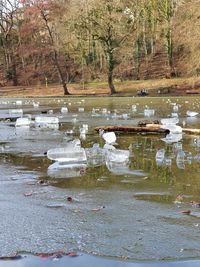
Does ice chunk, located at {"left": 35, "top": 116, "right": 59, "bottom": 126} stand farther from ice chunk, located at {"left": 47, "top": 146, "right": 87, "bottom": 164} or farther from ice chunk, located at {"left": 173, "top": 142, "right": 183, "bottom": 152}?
ice chunk, located at {"left": 47, "top": 146, "right": 87, "bottom": 164}

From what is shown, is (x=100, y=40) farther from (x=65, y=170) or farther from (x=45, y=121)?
(x=65, y=170)

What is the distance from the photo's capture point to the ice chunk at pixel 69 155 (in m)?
8.38

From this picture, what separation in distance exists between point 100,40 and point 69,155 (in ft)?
139

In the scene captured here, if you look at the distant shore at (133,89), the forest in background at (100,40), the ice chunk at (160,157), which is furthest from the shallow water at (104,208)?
the distant shore at (133,89)

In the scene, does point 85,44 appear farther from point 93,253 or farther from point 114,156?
point 93,253

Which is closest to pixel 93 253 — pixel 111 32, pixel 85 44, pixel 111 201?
pixel 111 201

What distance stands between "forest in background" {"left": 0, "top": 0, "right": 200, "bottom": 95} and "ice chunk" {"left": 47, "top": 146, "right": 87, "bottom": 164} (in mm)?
29594

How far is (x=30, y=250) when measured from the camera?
4176mm

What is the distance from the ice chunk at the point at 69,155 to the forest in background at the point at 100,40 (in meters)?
29.6

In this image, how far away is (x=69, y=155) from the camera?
8.39 meters

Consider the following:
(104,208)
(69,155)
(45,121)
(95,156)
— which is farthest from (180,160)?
(45,121)

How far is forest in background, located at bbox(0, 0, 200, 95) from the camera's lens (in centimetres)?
4694

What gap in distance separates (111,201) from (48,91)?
168 ft

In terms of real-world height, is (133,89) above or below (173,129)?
below
